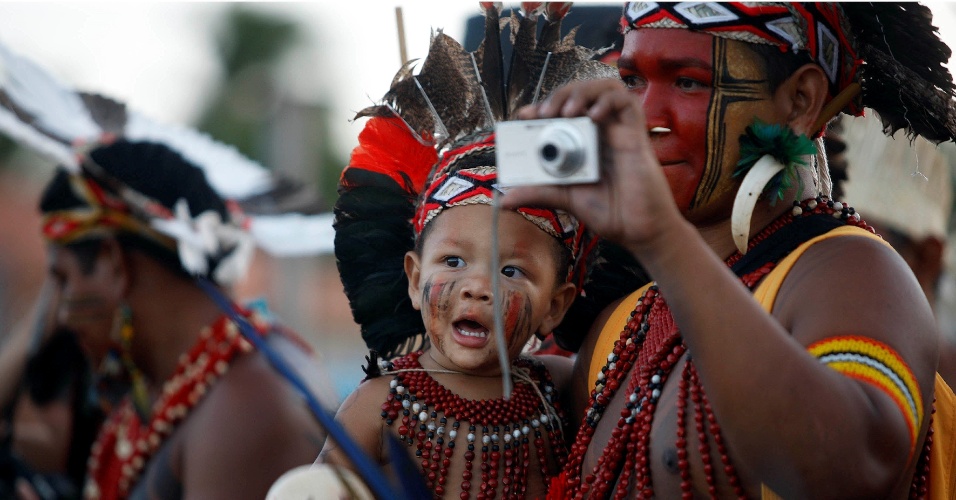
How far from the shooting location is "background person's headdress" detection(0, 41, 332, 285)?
148 inches

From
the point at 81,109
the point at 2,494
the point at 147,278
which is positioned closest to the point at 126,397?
the point at 147,278

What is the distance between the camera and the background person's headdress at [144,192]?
3.77 m

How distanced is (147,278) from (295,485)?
6.13ft

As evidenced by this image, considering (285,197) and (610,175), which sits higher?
(610,175)

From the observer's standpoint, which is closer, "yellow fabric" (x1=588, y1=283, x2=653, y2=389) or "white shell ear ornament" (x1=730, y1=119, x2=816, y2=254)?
"white shell ear ornament" (x1=730, y1=119, x2=816, y2=254)

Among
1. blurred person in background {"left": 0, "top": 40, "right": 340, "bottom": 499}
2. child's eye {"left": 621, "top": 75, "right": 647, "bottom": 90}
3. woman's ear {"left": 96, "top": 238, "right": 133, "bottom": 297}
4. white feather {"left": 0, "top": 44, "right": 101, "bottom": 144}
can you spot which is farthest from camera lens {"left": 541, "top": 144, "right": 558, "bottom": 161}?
woman's ear {"left": 96, "top": 238, "right": 133, "bottom": 297}

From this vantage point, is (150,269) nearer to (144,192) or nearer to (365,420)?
(144,192)

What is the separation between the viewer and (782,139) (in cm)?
223

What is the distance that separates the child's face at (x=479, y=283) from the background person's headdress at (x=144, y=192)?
1.15 m

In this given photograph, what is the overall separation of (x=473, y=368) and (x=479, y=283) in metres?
0.26

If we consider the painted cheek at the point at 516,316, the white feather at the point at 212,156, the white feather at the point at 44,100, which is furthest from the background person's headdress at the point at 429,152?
the white feather at the point at 44,100

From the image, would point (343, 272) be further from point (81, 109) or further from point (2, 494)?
point (2, 494)

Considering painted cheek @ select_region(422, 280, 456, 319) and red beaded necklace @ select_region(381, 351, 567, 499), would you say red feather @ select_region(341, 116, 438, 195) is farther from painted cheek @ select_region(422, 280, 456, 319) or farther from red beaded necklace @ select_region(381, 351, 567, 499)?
red beaded necklace @ select_region(381, 351, 567, 499)

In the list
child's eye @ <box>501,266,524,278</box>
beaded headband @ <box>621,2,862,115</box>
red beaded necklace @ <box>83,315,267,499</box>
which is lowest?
red beaded necklace @ <box>83,315,267,499</box>
